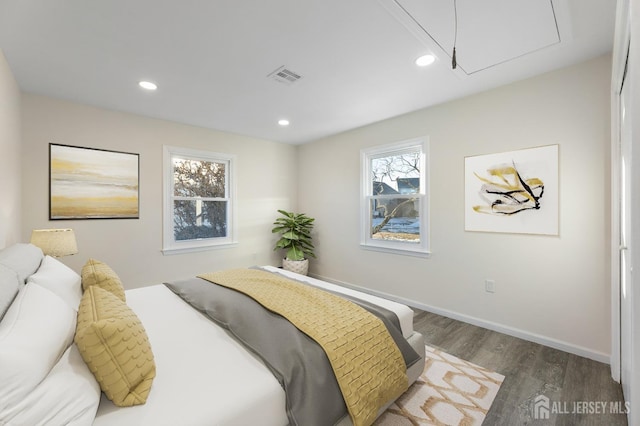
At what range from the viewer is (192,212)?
13.3 feet

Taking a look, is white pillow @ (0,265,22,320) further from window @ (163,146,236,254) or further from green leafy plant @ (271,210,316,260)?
green leafy plant @ (271,210,316,260)

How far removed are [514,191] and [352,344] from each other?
90.3 inches

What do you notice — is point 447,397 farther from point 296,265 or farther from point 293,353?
point 296,265

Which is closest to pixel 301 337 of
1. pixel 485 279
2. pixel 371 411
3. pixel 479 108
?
pixel 371 411

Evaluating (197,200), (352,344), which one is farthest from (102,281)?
(197,200)

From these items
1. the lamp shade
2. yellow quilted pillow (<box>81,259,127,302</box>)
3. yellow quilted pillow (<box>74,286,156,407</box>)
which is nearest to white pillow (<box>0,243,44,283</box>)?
yellow quilted pillow (<box>81,259,127,302</box>)

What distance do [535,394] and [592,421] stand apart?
0.28 metres

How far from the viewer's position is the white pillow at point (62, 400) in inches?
29.8

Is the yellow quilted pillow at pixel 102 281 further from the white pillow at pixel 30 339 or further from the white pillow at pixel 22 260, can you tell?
the white pillow at pixel 30 339

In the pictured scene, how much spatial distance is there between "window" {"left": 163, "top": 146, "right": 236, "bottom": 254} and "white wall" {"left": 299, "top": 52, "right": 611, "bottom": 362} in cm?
239

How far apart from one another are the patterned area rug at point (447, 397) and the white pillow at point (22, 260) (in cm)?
218

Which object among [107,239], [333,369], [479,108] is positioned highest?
[479,108]

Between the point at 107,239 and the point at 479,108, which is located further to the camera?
the point at 107,239

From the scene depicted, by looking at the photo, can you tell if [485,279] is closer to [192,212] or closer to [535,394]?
[535,394]
